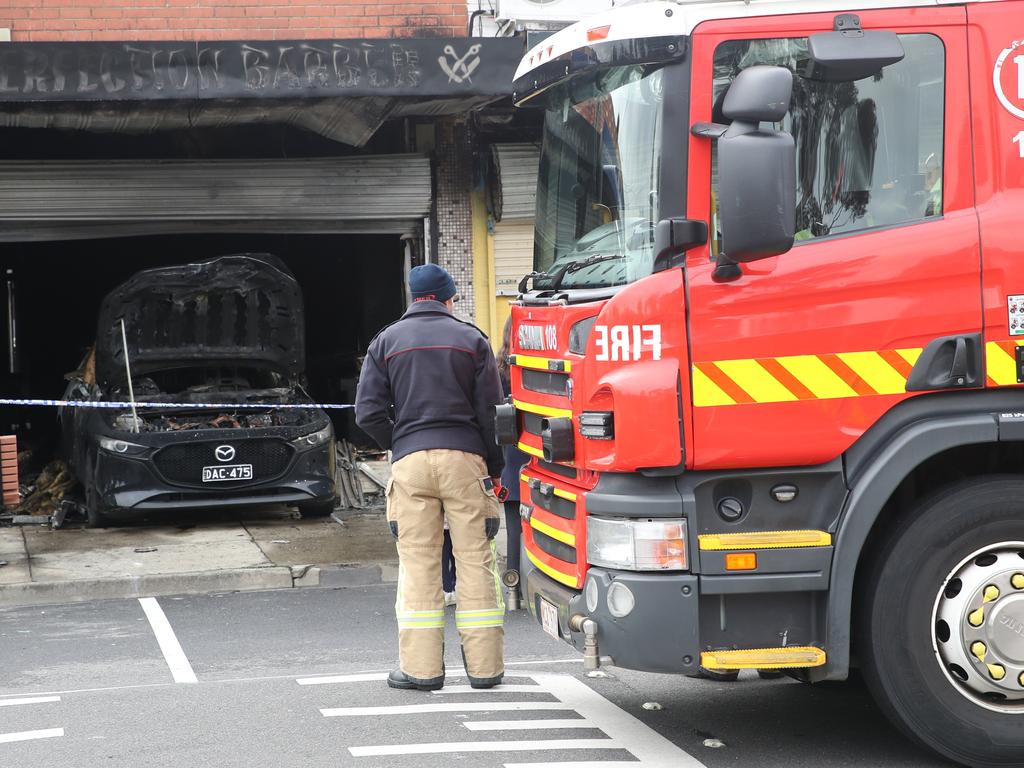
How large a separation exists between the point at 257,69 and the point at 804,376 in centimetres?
785

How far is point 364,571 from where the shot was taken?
33.3 ft

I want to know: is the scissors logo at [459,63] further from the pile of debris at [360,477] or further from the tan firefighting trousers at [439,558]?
the tan firefighting trousers at [439,558]

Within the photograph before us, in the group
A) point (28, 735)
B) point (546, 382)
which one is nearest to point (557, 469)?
point (546, 382)

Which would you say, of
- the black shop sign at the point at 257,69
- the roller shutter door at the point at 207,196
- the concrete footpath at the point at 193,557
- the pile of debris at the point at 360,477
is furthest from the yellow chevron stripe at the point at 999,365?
the roller shutter door at the point at 207,196

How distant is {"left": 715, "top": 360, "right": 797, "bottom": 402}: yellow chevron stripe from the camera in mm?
4984

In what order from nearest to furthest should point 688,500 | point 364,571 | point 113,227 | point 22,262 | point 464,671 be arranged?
point 688,500
point 464,671
point 364,571
point 113,227
point 22,262

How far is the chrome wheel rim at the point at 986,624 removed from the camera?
499cm

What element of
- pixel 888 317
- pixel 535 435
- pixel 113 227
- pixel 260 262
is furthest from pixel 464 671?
pixel 113 227

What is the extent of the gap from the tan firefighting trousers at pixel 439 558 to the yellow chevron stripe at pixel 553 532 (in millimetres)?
542

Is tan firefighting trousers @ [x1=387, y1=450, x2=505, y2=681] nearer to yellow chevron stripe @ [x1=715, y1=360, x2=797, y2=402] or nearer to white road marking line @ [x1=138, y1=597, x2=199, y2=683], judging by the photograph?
white road marking line @ [x1=138, y1=597, x2=199, y2=683]

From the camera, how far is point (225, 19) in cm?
1337

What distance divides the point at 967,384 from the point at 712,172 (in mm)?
1165

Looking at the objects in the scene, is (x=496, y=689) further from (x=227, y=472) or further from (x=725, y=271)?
(x=227, y=472)

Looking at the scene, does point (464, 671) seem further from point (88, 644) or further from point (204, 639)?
point (88, 644)
